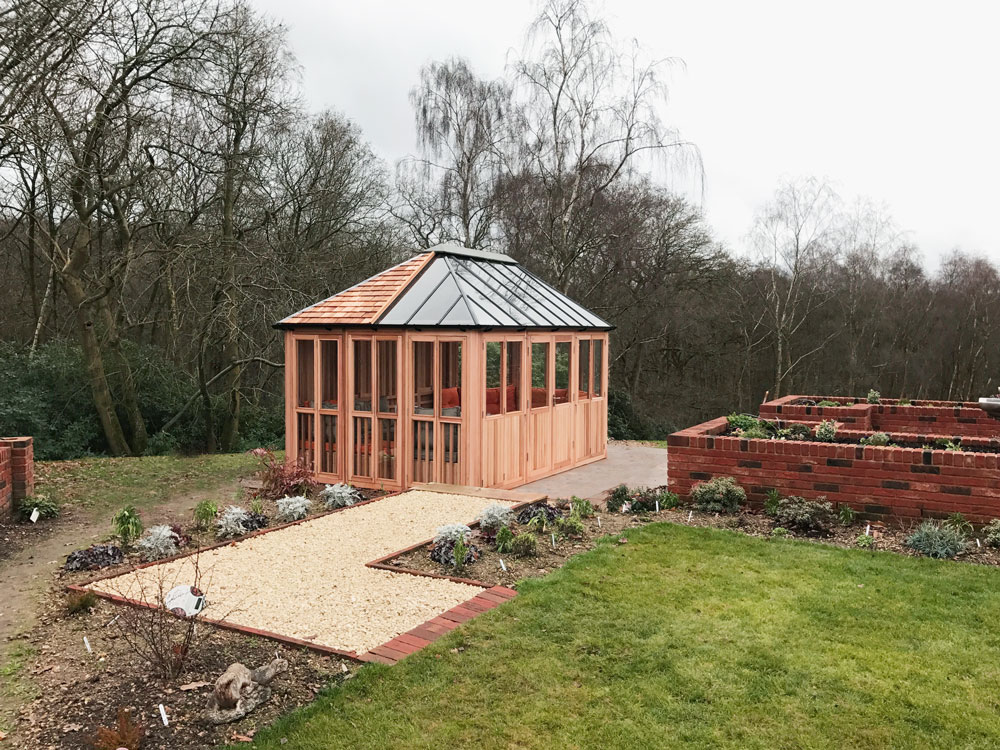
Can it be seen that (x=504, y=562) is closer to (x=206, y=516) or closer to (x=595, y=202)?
(x=206, y=516)

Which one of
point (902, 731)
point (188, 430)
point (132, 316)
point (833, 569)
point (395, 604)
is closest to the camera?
point (902, 731)

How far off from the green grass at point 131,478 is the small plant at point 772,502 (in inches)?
278

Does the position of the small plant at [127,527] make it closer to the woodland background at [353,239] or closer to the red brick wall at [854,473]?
the woodland background at [353,239]

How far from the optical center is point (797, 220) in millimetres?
23125

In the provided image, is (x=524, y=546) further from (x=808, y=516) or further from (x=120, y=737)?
(x=120, y=737)

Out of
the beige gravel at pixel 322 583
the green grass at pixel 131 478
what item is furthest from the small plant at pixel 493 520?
the green grass at pixel 131 478

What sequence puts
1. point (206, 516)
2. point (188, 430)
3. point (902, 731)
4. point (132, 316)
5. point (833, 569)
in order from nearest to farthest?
point (902, 731) → point (833, 569) → point (206, 516) → point (188, 430) → point (132, 316)

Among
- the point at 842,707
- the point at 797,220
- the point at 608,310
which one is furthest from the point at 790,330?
the point at 842,707

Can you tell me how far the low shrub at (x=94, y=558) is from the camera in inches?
237

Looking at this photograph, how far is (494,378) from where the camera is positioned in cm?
1020

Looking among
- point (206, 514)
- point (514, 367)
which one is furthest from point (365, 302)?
point (206, 514)

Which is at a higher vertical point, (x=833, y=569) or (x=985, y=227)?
(x=985, y=227)

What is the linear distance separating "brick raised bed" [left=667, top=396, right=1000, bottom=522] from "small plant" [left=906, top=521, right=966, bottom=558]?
56cm

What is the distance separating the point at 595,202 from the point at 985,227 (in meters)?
13.0
